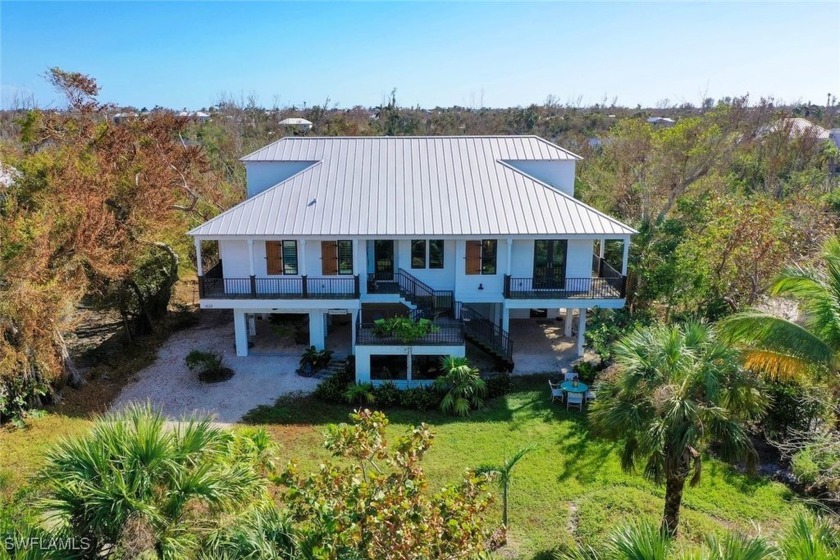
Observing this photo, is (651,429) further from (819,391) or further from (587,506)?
(819,391)

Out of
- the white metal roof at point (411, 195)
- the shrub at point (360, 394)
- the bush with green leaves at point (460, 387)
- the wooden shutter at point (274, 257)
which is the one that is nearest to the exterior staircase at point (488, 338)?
the bush with green leaves at point (460, 387)

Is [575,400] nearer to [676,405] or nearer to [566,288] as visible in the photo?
[566,288]

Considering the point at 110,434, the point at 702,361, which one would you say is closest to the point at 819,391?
the point at 702,361

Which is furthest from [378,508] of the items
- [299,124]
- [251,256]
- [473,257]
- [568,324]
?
[299,124]

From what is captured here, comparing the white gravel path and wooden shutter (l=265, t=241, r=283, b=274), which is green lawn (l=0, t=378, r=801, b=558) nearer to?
the white gravel path

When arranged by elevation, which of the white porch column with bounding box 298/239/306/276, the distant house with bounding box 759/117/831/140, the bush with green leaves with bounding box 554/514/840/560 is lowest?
the bush with green leaves with bounding box 554/514/840/560

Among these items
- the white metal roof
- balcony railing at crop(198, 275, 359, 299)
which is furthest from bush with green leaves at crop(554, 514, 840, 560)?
balcony railing at crop(198, 275, 359, 299)
